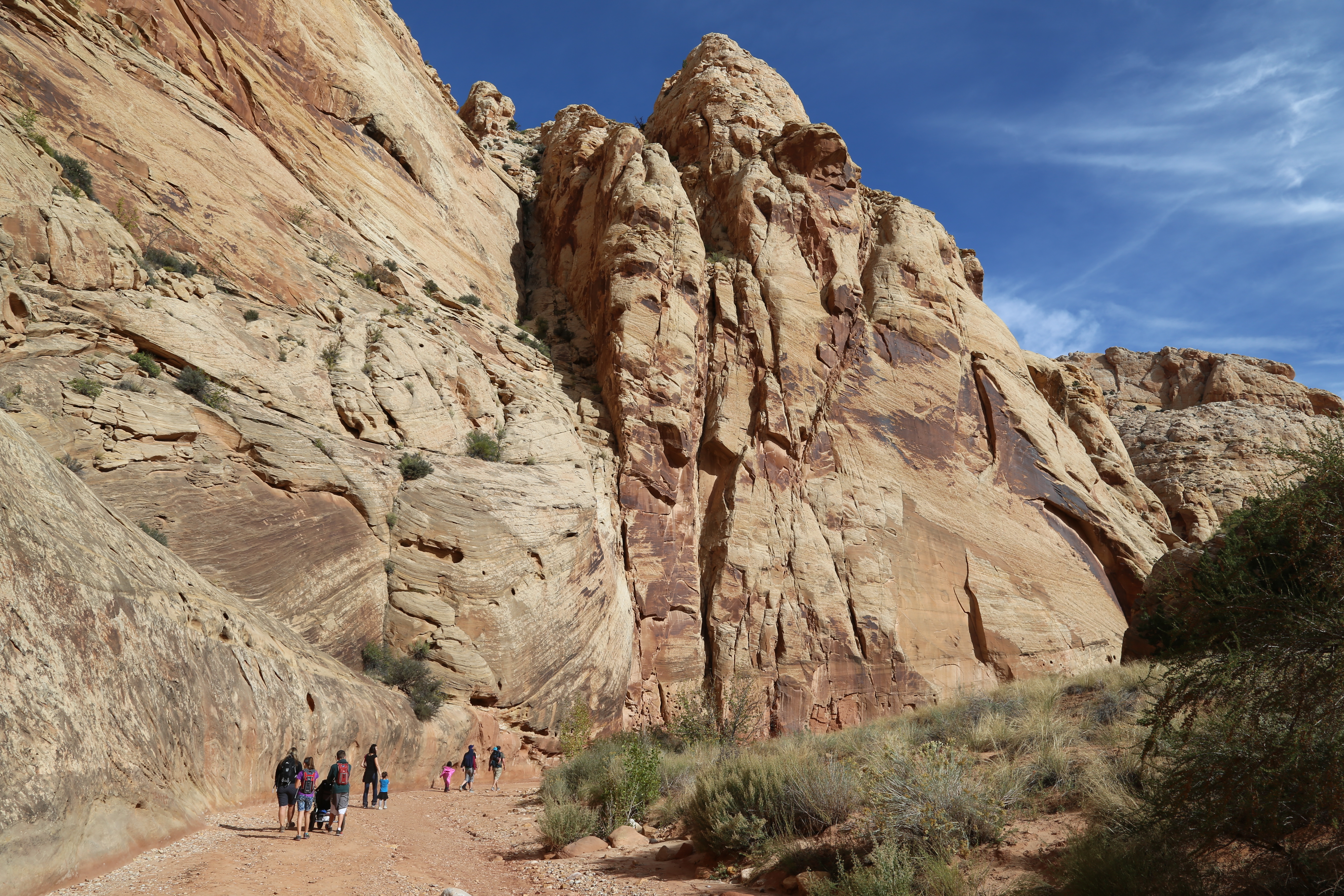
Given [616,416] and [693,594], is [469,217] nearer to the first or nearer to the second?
[616,416]

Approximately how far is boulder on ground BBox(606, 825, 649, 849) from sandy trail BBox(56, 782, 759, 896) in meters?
0.18

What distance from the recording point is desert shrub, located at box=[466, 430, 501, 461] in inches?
794

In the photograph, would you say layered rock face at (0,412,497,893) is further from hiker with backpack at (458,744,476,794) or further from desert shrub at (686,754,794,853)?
desert shrub at (686,754,794,853)

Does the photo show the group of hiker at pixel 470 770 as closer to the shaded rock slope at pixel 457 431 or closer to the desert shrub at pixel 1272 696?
the shaded rock slope at pixel 457 431

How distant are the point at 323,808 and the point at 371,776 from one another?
90.2 inches

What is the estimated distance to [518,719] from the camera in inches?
695

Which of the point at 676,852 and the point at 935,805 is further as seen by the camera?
the point at 676,852

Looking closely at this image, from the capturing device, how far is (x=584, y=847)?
32.4ft

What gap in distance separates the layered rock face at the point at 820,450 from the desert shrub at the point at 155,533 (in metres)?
12.7

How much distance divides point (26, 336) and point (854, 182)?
3016 centimetres

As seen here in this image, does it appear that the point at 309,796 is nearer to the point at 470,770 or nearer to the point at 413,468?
the point at 470,770

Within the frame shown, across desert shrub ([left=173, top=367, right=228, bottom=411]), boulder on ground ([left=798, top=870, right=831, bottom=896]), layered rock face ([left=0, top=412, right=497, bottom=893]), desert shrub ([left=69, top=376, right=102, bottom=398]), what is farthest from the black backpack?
desert shrub ([left=173, top=367, right=228, bottom=411])

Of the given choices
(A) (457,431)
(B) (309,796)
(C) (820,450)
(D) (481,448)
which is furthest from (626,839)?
→ (C) (820,450)

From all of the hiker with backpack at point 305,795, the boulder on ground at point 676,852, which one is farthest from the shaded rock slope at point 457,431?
the boulder on ground at point 676,852
